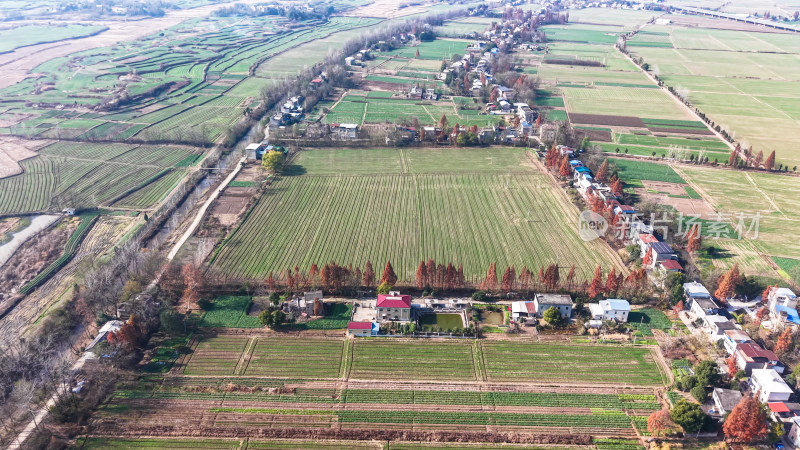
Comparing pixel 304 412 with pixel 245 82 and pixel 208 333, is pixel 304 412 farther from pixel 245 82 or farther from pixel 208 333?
pixel 245 82

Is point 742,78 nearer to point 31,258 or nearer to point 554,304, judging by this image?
point 554,304

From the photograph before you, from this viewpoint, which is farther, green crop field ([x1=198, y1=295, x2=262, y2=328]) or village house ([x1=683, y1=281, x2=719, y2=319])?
green crop field ([x1=198, y1=295, x2=262, y2=328])

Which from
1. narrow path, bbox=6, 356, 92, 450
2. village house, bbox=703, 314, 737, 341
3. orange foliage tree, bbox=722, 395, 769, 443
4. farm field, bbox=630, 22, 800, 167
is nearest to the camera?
orange foliage tree, bbox=722, 395, 769, 443

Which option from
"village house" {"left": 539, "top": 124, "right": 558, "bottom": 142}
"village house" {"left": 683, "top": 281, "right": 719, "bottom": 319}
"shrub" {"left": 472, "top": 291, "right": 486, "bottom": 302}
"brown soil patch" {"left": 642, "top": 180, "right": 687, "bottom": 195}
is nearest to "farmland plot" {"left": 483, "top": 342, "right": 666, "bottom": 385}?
"shrub" {"left": 472, "top": 291, "right": 486, "bottom": 302}

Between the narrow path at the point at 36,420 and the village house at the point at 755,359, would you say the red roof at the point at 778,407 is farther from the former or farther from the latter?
the narrow path at the point at 36,420

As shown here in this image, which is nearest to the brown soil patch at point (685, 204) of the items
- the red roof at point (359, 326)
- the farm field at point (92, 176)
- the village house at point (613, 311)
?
the village house at point (613, 311)

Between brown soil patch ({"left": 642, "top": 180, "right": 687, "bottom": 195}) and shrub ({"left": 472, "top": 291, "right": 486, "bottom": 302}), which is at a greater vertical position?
brown soil patch ({"left": 642, "top": 180, "right": 687, "bottom": 195})

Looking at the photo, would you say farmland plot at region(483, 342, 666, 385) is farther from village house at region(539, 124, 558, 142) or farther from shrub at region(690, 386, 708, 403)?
village house at region(539, 124, 558, 142)
